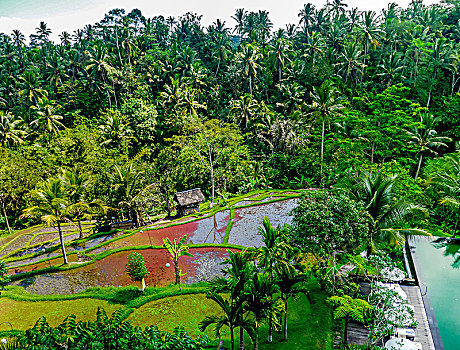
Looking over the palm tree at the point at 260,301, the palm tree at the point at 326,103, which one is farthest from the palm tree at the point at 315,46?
the palm tree at the point at 260,301

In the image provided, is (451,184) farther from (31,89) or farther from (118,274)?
(31,89)

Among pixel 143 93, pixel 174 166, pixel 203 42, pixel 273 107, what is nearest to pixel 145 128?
pixel 143 93

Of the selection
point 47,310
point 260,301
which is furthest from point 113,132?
point 260,301

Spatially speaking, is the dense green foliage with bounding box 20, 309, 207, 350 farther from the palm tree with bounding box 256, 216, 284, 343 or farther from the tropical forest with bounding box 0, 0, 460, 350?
the palm tree with bounding box 256, 216, 284, 343

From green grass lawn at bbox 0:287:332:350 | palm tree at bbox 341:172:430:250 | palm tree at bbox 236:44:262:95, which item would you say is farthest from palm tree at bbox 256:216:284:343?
palm tree at bbox 236:44:262:95

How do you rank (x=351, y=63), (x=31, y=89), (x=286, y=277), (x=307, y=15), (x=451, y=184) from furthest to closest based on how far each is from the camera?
1. (x=307, y=15)
2. (x=31, y=89)
3. (x=351, y=63)
4. (x=451, y=184)
5. (x=286, y=277)

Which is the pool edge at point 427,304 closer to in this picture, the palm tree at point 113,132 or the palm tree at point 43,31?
the palm tree at point 113,132
